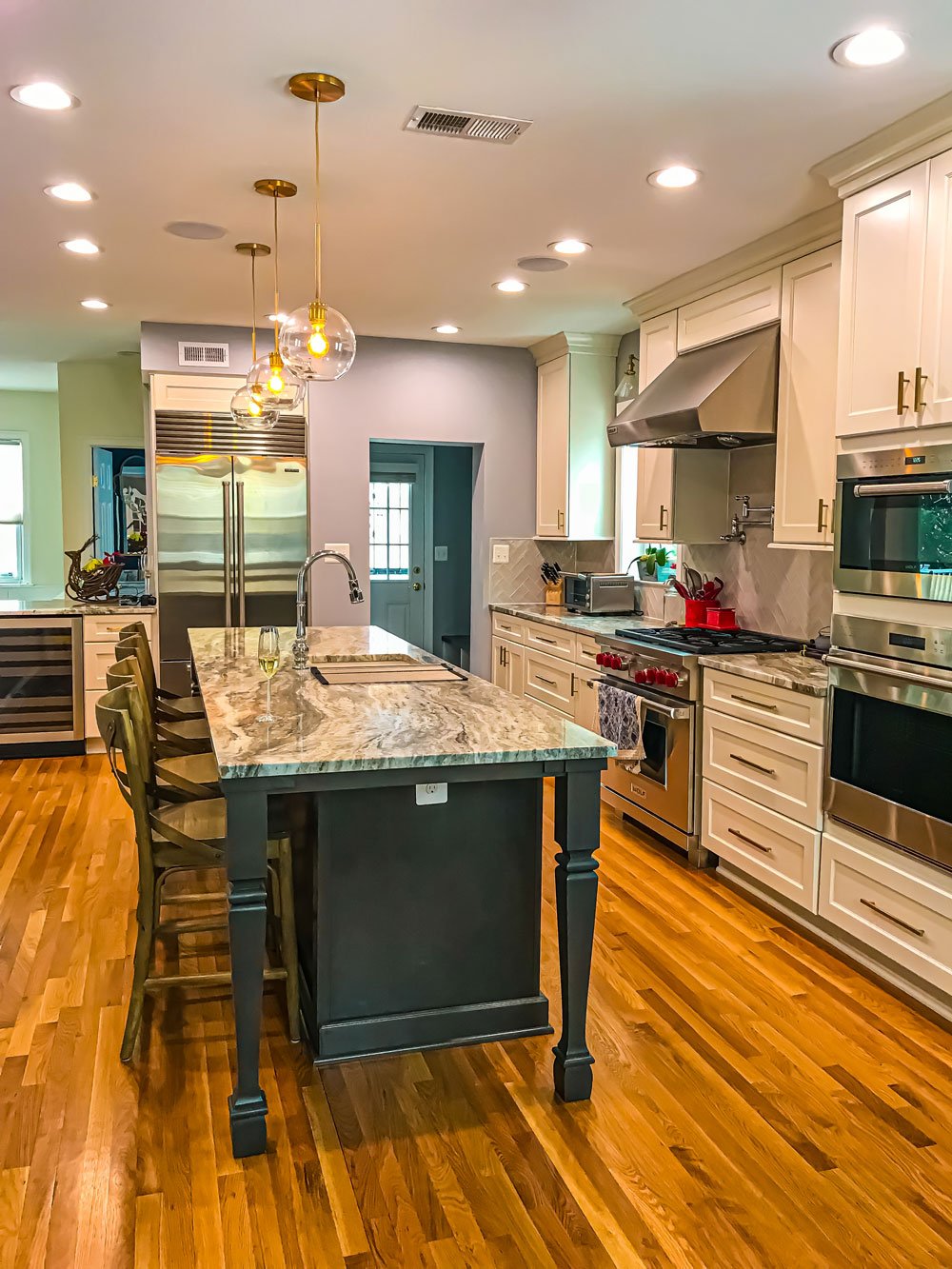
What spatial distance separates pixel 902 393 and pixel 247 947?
240cm

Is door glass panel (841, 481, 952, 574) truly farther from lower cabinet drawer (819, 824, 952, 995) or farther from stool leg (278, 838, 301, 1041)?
stool leg (278, 838, 301, 1041)

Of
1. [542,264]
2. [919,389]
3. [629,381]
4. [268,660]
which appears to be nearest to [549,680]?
[629,381]

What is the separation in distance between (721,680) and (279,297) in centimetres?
303

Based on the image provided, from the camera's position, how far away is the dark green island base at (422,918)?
2506mm

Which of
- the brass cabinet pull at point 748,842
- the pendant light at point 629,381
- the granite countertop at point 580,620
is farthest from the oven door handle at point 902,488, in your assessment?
the pendant light at point 629,381

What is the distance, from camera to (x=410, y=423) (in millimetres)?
6242

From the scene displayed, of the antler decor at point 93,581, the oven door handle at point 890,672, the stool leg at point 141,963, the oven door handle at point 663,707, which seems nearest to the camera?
the stool leg at point 141,963

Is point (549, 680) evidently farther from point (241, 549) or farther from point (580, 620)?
point (241, 549)

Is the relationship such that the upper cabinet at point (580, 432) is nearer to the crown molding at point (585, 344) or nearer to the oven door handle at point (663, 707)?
the crown molding at point (585, 344)

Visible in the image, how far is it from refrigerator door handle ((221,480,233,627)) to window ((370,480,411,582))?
6.94 ft

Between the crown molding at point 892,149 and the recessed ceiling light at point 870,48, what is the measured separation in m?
0.34

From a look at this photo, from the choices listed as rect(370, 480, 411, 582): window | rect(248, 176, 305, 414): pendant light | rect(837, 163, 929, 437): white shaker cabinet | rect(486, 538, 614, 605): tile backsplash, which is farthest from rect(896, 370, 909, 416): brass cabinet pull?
rect(370, 480, 411, 582): window

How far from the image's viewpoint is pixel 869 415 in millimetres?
3094

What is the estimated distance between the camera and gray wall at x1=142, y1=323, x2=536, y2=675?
19.9ft
